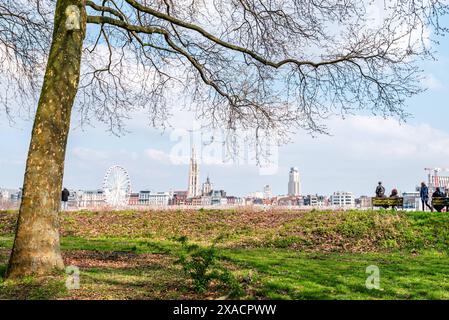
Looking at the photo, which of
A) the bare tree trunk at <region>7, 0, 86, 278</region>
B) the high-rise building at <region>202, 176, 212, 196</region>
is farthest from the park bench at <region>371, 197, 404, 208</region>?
the high-rise building at <region>202, 176, 212, 196</region>

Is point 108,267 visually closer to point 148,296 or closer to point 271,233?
point 148,296

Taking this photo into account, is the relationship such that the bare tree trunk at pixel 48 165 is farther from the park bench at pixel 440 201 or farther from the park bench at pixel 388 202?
the park bench at pixel 440 201

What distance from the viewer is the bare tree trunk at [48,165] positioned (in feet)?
27.5

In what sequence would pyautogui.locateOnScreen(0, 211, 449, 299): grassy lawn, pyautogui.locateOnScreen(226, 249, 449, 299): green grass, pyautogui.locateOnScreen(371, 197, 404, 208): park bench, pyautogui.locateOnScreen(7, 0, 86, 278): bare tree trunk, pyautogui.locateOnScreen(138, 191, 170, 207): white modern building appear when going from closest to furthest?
pyautogui.locateOnScreen(0, 211, 449, 299): grassy lawn, pyautogui.locateOnScreen(226, 249, 449, 299): green grass, pyautogui.locateOnScreen(7, 0, 86, 278): bare tree trunk, pyautogui.locateOnScreen(371, 197, 404, 208): park bench, pyautogui.locateOnScreen(138, 191, 170, 207): white modern building

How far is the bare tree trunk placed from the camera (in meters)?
8.37

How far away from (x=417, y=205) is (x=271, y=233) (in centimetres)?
1489

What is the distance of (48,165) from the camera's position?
8.60 m

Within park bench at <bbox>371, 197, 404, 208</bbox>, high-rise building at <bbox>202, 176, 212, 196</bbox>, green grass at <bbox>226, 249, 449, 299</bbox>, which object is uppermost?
high-rise building at <bbox>202, 176, 212, 196</bbox>

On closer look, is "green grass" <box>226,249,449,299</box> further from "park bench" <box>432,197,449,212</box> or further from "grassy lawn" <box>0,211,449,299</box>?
"park bench" <box>432,197,449,212</box>

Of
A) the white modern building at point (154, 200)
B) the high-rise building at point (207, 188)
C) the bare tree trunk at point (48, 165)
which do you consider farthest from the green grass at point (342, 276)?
the high-rise building at point (207, 188)

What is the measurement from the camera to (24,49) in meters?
15.0

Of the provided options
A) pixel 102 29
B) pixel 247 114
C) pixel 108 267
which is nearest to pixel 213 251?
pixel 108 267

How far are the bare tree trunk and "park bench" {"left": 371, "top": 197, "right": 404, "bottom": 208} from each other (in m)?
18.0

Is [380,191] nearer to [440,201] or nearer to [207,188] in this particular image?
[440,201]
